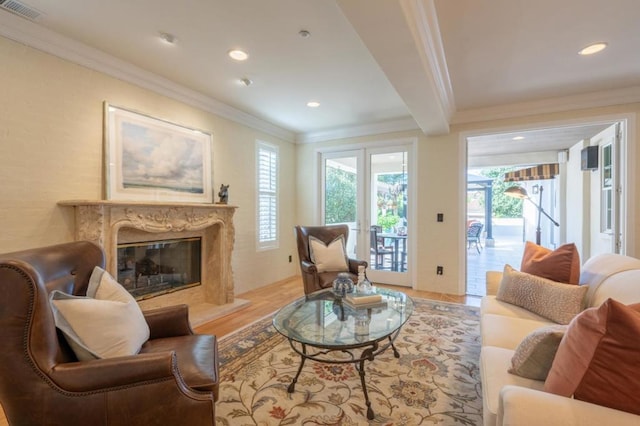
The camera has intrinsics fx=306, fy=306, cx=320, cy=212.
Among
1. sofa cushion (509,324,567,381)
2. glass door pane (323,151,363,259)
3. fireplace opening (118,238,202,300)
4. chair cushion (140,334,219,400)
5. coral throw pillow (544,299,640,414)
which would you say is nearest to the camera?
coral throw pillow (544,299,640,414)

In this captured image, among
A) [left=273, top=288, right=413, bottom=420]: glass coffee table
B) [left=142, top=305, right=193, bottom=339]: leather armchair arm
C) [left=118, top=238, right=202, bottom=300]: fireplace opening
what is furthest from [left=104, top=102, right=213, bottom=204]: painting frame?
[left=273, top=288, right=413, bottom=420]: glass coffee table

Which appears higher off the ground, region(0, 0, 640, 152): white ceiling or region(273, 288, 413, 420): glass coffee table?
region(0, 0, 640, 152): white ceiling

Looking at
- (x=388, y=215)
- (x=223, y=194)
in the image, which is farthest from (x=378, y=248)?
(x=223, y=194)

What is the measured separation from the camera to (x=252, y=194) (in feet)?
14.4

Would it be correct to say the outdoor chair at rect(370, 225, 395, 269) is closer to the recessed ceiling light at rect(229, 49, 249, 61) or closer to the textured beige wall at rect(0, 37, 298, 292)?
the recessed ceiling light at rect(229, 49, 249, 61)

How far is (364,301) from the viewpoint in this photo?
2.29 metres

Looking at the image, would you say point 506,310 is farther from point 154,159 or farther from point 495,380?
point 154,159

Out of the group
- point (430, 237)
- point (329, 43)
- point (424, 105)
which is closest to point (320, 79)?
point (329, 43)

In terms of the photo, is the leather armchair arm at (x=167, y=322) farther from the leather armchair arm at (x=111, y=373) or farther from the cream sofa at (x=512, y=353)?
the cream sofa at (x=512, y=353)

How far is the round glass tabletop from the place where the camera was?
5.84ft

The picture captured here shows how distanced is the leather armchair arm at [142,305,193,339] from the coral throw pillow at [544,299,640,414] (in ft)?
5.82

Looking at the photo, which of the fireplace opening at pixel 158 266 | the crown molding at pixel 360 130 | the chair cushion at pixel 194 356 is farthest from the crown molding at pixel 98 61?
the chair cushion at pixel 194 356

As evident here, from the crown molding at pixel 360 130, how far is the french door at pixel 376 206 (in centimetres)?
26

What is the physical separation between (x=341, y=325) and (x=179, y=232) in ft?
7.53
